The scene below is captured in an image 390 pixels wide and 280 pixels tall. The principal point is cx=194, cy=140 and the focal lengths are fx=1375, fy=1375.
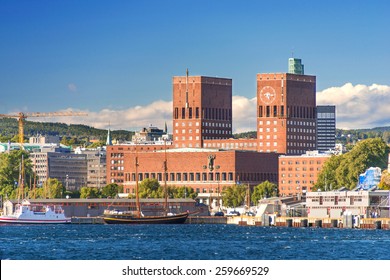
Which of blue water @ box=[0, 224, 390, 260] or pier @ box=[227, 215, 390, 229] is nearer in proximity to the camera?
blue water @ box=[0, 224, 390, 260]

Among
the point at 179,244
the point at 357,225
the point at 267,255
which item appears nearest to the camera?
the point at 267,255

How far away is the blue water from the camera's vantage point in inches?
4274

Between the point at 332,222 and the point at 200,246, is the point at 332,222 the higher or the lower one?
the higher one

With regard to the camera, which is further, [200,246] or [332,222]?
[332,222]

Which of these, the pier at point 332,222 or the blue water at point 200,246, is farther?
the pier at point 332,222

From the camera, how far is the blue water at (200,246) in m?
109

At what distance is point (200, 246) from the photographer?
Result: 125 meters

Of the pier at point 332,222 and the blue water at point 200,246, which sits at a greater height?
the pier at point 332,222

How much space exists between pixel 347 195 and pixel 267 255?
3515 inches
